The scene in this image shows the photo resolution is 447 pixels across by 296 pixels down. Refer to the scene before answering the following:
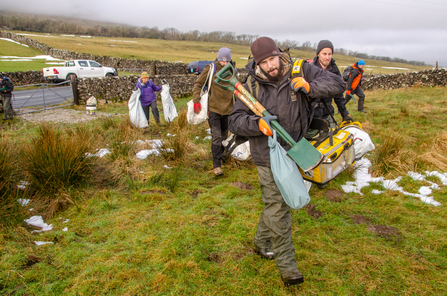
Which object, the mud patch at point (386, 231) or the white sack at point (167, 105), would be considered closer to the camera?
the mud patch at point (386, 231)

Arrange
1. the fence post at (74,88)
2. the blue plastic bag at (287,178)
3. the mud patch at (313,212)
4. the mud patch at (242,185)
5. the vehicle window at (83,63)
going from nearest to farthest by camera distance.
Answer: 1. the blue plastic bag at (287,178)
2. the mud patch at (313,212)
3. the mud patch at (242,185)
4. the fence post at (74,88)
5. the vehicle window at (83,63)

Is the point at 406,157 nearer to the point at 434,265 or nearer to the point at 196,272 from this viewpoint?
the point at 434,265

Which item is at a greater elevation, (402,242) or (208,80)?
(208,80)

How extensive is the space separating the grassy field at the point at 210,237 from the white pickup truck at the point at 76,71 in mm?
17708

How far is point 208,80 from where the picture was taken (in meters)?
5.00

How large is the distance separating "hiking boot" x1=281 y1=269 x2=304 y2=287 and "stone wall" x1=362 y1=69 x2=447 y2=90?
1805 cm

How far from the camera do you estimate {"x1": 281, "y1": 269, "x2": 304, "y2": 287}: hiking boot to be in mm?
2309

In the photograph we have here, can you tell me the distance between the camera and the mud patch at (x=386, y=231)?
2995 millimetres

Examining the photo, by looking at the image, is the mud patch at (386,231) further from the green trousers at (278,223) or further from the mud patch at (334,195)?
the green trousers at (278,223)

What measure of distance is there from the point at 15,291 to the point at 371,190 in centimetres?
427

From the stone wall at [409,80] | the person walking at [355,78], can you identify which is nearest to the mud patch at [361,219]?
the person walking at [355,78]

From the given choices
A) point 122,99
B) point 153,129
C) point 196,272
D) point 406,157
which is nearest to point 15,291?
point 196,272

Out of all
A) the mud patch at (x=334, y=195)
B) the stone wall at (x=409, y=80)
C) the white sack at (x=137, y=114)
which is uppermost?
the stone wall at (x=409, y=80)

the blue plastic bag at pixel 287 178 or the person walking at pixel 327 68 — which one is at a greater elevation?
the person walking at pixel 327 68
